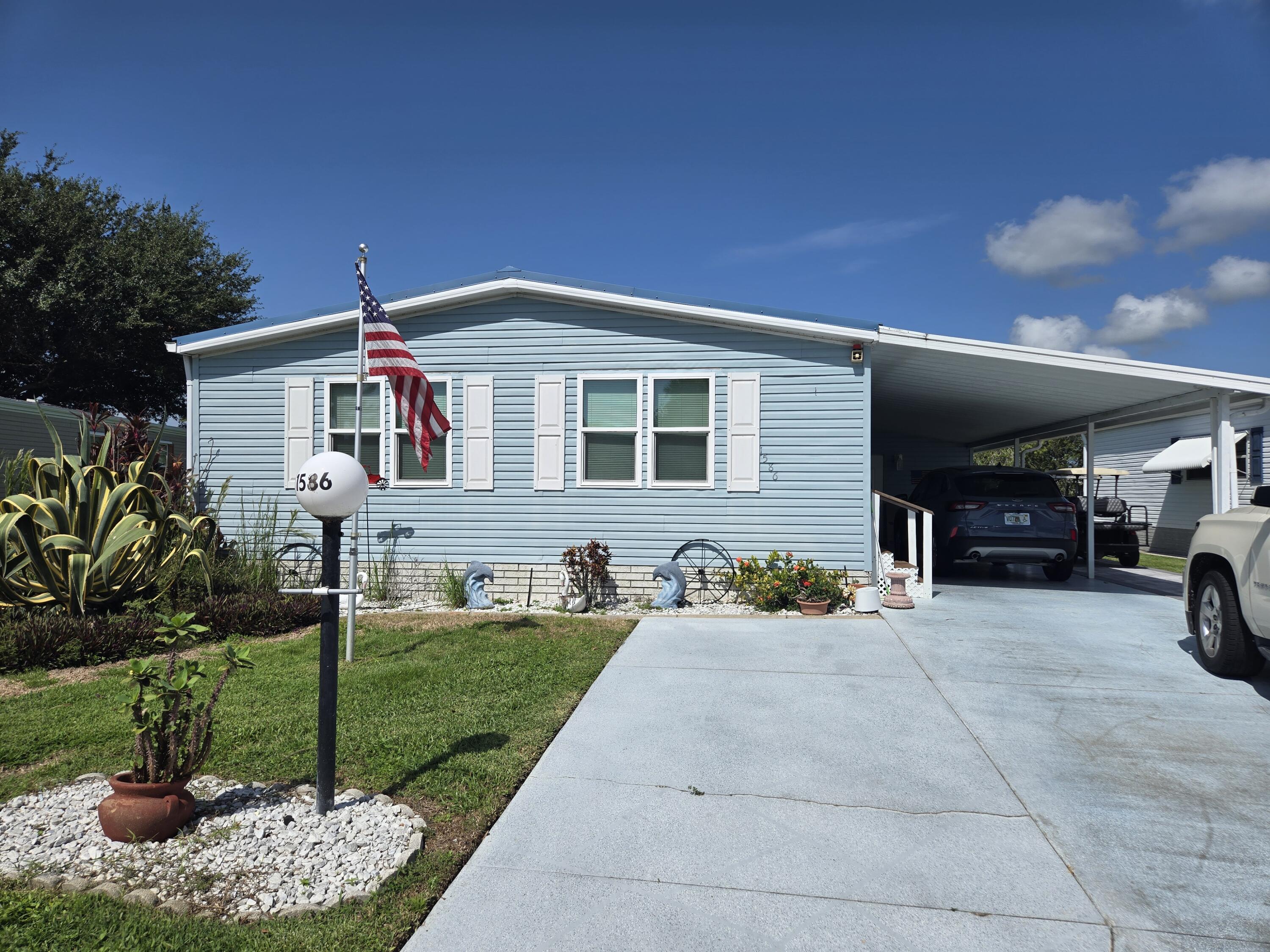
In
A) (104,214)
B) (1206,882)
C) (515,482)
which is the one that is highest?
(104,214)

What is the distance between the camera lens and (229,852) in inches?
107

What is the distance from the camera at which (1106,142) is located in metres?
11.9

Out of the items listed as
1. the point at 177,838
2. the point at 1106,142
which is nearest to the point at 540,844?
the point at 177,838

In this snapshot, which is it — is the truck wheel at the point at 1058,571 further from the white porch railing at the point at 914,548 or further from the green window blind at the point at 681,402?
the green window blind at the point at 681,402

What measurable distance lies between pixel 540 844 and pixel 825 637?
433 centimetres

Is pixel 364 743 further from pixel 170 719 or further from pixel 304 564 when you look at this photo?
pixel 304 564

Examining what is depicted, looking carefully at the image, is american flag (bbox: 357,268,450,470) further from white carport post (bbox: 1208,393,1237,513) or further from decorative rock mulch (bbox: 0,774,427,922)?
white carport post (bbox: 1208,393,1237,513)

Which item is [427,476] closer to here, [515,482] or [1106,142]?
[515,482]

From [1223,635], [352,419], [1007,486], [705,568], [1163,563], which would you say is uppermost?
[352,419]

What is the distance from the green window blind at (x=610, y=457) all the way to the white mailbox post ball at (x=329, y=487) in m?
5.65

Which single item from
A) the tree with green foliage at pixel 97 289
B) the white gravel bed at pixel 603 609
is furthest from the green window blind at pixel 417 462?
the tree with green foliage at pixel 97 289

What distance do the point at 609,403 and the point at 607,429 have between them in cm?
31

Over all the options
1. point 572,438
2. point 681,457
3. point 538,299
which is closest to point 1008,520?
point 681,457

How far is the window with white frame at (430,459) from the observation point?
887 cm
